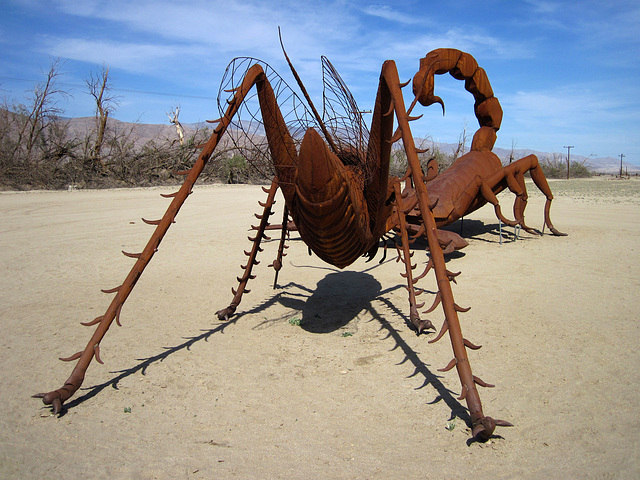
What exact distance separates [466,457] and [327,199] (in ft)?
5.91

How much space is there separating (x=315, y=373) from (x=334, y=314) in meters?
1.58

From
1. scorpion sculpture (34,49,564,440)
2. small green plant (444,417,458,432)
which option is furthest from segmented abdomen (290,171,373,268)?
small green plant (444,417,458,432)

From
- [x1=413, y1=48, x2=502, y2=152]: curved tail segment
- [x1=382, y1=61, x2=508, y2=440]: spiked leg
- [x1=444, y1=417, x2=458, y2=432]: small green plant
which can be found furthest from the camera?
[x1=413, y1=48, x2=502, y2=152]: curved tail segment

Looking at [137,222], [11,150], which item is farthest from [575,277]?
[11,150]

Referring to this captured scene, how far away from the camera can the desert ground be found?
8.24ft

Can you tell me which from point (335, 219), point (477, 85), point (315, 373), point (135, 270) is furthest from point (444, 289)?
point (477, 85)

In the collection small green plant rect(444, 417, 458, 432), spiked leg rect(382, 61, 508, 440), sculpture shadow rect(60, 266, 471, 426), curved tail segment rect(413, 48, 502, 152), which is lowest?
small green plant rect(444, 417, 458, 432)

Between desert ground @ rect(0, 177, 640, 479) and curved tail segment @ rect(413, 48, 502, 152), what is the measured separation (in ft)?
10.9

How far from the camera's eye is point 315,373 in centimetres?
370

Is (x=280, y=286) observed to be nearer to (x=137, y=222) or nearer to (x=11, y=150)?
(x=137, y=222)

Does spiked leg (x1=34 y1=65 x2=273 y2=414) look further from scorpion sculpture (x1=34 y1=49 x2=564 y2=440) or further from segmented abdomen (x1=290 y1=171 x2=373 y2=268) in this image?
segmented abdomen (x1=290 y1=171 x2=373 y2=268)

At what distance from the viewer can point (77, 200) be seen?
1571 cm

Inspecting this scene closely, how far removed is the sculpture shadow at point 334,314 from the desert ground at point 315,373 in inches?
1.1

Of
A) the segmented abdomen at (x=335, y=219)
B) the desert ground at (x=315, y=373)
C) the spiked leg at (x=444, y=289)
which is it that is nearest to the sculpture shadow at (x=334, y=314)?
the desert ground at (x=315, y=373)
